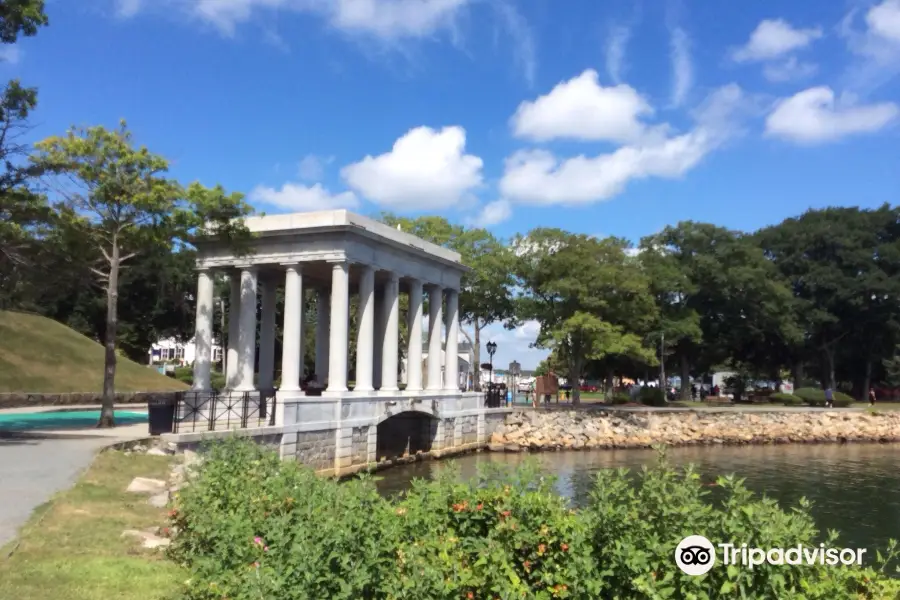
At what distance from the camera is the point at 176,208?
23125 millimetres

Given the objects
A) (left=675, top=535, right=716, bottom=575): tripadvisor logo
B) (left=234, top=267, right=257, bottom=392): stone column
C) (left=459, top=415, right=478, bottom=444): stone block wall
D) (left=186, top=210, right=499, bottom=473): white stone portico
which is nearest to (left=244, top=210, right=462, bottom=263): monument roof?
(left=186, top=210, right=499, bottom=473): white stone portico

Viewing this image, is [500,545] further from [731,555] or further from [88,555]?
[88,555]

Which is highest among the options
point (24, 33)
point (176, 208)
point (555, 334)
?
point (24, 33)

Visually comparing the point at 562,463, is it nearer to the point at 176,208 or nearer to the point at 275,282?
the point at 275,282

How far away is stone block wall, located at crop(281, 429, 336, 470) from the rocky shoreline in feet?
46.4

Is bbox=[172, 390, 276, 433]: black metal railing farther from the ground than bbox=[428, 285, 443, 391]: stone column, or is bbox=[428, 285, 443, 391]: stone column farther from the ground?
bbox=[428, 285, 443, 391]: stone column

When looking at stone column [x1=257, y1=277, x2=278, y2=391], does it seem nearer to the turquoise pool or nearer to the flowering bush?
the turquoise pool

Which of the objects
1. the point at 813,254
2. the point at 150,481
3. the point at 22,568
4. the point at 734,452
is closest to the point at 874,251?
the point at 813,254

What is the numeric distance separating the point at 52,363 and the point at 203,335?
18.4 m

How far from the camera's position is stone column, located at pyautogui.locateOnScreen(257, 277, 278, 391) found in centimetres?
3144

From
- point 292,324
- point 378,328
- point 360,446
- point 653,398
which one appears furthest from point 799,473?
point 292,324

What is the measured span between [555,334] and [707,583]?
3695 centimetres

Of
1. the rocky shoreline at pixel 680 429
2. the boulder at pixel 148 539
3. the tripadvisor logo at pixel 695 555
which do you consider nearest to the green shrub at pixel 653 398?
the rocky shoreline at pixel 680 429

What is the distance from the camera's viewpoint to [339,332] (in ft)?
85.6
